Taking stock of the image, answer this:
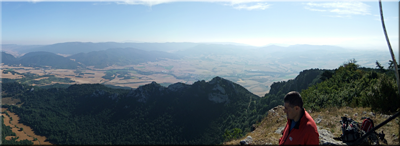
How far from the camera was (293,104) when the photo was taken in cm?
339

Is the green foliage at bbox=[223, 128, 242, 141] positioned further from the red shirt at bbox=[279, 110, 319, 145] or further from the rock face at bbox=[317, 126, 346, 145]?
the red shirt at bbox=[279, 110, 319, 145]

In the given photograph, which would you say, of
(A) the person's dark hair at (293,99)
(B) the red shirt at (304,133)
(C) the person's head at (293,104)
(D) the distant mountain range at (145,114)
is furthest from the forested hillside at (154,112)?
(A) the person's dark hair at (293,99)

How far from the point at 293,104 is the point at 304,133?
1.91ft

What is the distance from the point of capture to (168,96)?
72.4 m

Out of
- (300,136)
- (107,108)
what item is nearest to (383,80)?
(300,136)

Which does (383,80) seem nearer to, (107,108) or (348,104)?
(348,104)

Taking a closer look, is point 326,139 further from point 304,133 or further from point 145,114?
point 145,114

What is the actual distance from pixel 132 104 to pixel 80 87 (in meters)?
45.9

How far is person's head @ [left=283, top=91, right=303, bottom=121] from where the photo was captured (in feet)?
10.9

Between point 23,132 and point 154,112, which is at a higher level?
point 154,112

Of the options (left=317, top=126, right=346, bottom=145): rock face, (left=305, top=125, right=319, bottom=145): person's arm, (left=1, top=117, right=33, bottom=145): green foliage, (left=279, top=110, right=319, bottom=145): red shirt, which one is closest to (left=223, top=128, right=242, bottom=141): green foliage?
(left=317, top=126, right=346, bottom=145): rock face

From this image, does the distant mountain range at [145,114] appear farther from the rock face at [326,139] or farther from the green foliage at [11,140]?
the rock face at [326,139]

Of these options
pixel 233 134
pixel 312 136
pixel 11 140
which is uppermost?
pixel 312 136

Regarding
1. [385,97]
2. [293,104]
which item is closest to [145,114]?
[385,97]
